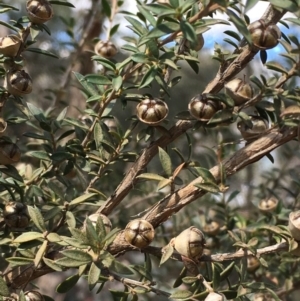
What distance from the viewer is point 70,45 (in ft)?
4.09

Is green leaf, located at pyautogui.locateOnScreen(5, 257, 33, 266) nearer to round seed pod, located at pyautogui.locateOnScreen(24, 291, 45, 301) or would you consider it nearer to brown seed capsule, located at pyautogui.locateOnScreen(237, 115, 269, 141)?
round seed pod, located at pyautogui.locateOnScreen(24, 291, 45, 301)

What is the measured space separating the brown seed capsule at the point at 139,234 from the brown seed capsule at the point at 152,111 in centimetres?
12

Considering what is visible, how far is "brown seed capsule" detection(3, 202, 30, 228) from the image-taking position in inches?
27.4

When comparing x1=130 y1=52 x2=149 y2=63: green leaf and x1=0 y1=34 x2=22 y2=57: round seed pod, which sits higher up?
x1=130 y1=52 x2=149 y2=63: green leaf

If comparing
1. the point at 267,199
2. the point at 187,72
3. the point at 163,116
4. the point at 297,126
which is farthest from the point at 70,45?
the point at 187,72

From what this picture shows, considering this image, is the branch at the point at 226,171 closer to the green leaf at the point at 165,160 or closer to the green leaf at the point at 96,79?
the green leaf at the point at 165,160

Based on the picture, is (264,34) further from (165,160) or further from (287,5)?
(165,160)

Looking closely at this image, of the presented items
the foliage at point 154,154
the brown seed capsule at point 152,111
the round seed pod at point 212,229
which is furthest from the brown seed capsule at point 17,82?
the round seed pod at point 212,229

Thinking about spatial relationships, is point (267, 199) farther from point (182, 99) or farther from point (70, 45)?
point (182, 99)

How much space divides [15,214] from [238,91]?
316mm

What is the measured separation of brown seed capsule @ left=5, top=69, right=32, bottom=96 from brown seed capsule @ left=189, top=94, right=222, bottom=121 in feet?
0.65

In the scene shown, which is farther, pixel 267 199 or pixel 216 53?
pixel 267 199

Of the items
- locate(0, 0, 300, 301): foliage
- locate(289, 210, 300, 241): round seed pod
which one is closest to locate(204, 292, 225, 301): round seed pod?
locate(0, 0, 300, 301): foliage

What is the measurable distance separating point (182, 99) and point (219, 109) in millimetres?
1345
